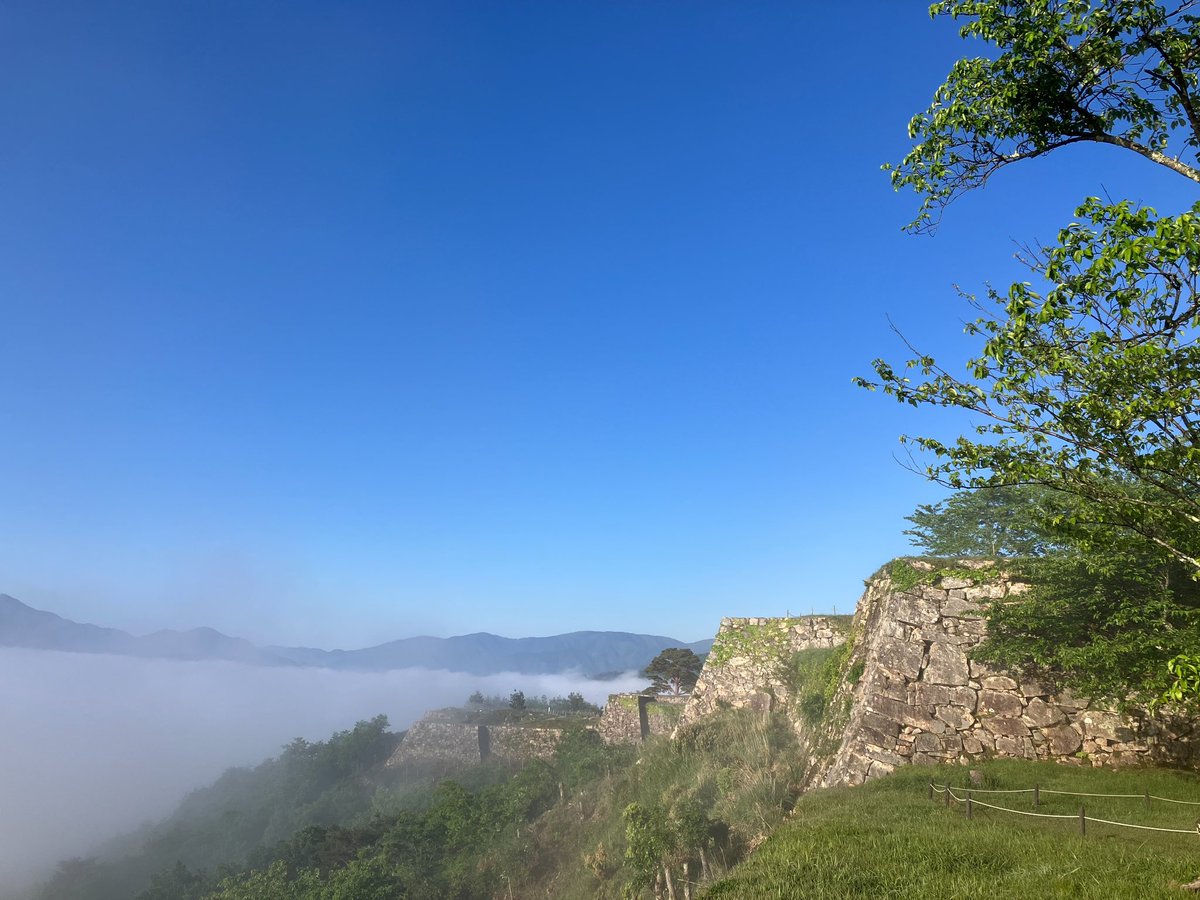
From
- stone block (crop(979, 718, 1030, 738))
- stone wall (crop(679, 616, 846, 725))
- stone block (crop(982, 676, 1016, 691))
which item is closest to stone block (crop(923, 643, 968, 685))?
stone block (crop(982, 676, 1016, 691))

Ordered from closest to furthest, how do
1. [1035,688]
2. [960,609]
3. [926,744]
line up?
[1035,688] → [926,744] → [960,609]

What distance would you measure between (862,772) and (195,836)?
60.5m

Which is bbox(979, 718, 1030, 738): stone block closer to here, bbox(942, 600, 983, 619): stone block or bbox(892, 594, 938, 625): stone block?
bbox(942, 600, 983, 619): stone block

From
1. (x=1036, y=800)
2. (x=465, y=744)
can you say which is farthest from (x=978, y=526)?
(x=465, y=744)

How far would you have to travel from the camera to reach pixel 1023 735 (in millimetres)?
17281

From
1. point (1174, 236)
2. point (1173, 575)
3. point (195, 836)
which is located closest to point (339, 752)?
point (195, 836)

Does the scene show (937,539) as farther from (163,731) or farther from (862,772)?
(163,731)

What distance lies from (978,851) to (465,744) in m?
41.5

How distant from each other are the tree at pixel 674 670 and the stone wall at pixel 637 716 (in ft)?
26.8

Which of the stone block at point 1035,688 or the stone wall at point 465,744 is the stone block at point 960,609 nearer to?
the stone block at point 1035,688

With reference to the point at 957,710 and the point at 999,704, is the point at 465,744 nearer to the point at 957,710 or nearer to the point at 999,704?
the point at 957,710

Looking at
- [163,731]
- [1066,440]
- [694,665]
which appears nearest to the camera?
[1066,440]

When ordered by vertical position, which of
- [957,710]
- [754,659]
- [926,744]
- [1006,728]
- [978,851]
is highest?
[754,659]

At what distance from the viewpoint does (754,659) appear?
30.2 meters
